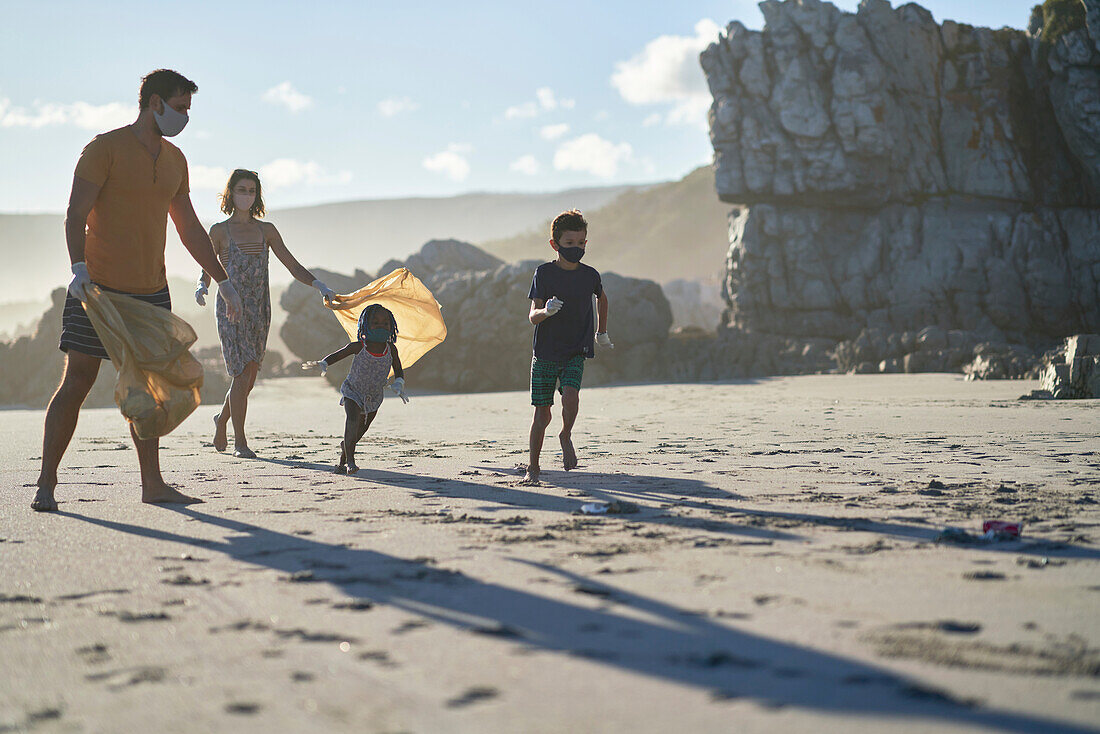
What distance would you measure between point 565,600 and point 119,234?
316 cm

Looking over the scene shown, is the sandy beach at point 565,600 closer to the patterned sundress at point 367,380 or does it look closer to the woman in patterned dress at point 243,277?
the patterned sundress at point 367,380

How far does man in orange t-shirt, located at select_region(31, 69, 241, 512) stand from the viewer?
4277mm

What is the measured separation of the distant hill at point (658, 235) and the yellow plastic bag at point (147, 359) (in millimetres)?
76182

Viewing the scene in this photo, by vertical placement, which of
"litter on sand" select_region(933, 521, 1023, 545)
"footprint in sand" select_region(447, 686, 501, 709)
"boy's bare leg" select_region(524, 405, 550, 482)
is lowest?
"footprint in sand" select_region(447, 686, 501, 709)

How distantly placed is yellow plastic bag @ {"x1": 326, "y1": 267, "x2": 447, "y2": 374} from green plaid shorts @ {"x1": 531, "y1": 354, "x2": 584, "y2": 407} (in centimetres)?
149

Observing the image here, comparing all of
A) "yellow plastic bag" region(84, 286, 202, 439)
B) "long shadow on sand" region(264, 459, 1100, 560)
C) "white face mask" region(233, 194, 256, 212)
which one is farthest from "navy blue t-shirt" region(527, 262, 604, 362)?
"white face mask" region(233, 194, 256, 212)

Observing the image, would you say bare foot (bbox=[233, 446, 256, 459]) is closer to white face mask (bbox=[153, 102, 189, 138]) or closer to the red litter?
white face mask (bbox=[153, 102, 189, 138])

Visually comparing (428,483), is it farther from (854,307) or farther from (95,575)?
(854,307)

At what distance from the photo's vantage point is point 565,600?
251cm

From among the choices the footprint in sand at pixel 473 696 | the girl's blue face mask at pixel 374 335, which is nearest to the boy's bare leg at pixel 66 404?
the girl's blue face mask at pixel 374 335

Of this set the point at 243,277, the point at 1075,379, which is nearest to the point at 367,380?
the point at 243,277

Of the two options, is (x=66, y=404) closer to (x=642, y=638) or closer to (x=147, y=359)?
(x=147, y=359)

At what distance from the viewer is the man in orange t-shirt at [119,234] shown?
168 inches

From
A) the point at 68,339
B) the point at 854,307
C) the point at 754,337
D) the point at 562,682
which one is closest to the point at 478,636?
the point at 562,682
